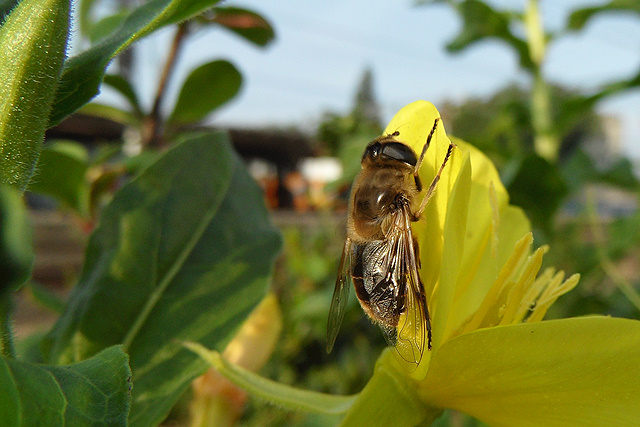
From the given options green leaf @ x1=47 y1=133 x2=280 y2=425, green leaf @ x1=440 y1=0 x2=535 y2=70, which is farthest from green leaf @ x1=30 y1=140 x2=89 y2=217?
green leaf @ x1=440 y1=0 x2=535 y2=70

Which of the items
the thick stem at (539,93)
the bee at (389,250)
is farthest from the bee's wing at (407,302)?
the thick stem at (539,93)

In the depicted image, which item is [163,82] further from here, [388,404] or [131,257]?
[388,404]

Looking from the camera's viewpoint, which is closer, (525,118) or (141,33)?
(141,33)

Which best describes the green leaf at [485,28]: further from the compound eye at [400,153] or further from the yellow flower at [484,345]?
the yellow flower at [484,345]

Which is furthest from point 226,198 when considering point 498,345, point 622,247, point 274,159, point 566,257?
point 274,159

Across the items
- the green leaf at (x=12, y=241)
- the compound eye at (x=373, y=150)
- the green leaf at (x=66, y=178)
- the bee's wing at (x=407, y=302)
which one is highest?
the green leaf at (x=12, y=241)

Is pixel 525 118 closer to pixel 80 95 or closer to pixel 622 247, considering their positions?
pixel 622 247

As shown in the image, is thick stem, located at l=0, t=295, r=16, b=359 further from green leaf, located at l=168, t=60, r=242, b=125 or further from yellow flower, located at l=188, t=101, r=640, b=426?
green leaf, located at l=168, t=60, r=242, b=125
